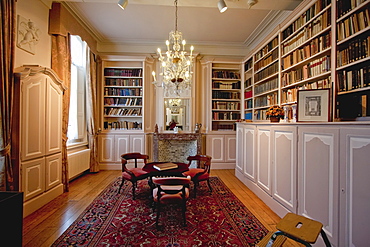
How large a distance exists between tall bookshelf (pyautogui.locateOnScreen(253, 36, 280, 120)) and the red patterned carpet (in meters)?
2.37

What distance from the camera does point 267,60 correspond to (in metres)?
4.43

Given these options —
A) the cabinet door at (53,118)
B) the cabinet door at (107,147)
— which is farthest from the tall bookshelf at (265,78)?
the cabinet door at (53,118)

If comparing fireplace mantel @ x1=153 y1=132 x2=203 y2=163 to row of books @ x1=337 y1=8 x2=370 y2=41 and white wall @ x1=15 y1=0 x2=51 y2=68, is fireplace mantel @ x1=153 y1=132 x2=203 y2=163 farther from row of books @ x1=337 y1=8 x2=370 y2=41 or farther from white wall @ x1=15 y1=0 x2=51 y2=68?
row of books @ x1=337 y1=8 x2=370 y2=41

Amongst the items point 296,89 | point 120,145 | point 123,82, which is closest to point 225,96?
point 296,89

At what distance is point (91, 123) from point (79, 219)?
2875mm

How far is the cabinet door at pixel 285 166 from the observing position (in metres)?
2.44

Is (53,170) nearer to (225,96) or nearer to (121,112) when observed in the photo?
(121,112)

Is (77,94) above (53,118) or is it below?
above

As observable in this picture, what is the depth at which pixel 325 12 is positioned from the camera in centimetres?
272

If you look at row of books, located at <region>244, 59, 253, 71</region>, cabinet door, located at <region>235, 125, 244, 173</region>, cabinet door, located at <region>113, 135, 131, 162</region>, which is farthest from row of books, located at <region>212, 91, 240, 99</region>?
cabinet door, located at <region>113, 135, 131, 162</region>

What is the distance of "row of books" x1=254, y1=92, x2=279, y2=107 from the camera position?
4.15 metres

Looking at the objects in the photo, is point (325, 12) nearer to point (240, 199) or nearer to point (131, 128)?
point (240, 199)

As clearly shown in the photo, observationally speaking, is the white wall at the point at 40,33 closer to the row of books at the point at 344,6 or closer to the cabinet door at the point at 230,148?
the row of books at the point at 344,6

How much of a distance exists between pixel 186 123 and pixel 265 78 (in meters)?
2.42
